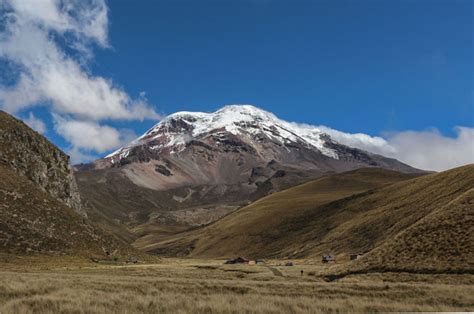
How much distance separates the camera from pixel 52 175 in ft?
413

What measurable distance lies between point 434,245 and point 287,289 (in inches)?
1004

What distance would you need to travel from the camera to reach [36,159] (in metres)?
120

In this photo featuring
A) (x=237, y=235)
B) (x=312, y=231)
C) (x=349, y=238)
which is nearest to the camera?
(x=349, y=238)

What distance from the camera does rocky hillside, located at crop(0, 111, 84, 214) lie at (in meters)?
112

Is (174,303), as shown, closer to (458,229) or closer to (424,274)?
(424,274)

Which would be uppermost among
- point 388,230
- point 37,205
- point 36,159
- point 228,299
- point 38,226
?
point 36,159

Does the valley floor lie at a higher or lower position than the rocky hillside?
lower

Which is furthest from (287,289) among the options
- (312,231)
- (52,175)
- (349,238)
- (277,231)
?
(277,231)

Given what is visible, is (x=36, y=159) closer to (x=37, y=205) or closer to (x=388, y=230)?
(x=37, y=205)

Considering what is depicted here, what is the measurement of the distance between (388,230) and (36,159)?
280 feet

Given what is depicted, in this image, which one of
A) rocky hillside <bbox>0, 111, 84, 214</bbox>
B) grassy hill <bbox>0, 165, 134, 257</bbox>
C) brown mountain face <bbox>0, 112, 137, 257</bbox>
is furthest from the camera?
rocky hillside <bbox>0, 111, 84, 214</bbox>

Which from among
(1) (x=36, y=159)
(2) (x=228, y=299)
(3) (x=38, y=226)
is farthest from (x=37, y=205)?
(2) (x=228, y=299)

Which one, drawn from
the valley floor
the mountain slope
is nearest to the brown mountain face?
the mountain slope

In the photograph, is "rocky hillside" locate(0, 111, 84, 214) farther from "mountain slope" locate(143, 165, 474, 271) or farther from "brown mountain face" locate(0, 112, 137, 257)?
"mountain slope" locate(143, 165, 474, 271)
